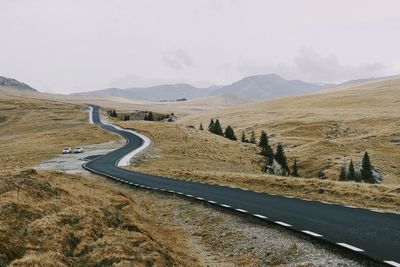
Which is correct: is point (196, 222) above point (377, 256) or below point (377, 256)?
below

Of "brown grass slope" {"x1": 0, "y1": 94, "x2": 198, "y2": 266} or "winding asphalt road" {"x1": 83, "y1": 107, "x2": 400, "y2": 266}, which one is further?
"winding asphalt road" {"x1": 83, "y1": 107, "x2": 400, "y2": 266}

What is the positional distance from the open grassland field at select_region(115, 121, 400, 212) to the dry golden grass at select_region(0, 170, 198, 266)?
425 inches

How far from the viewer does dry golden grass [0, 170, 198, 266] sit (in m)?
11.6

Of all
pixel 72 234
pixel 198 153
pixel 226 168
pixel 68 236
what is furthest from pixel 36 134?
pixel 68 236

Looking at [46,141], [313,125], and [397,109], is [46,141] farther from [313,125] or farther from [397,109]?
[397,109]

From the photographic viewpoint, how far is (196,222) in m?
20.7

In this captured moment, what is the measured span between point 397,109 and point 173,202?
174m

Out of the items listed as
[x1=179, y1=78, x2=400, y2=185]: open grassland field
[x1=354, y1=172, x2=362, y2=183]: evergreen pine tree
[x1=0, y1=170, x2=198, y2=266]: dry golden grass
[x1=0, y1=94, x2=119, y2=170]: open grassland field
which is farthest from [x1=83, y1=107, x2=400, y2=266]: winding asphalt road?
[x1=179, y1=78, x2=400, y2=185]: open grassland field

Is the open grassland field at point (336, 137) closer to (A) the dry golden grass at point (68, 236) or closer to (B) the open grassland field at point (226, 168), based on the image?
(B) the open grassland field at point (226, 168)

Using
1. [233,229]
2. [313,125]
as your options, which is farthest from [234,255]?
[313,125]

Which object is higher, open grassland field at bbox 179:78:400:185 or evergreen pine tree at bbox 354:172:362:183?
open grassland field at bbox 179:78:400:185

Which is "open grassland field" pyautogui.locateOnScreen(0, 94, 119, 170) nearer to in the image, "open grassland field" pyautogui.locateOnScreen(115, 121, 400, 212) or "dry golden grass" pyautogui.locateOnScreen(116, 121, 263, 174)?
"open grassland field" pyautogui.locateOnScreen(115, 121, 400, 212)

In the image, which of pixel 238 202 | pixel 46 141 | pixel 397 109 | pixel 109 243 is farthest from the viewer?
pixel 397 109

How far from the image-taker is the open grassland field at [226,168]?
25.0 meters
